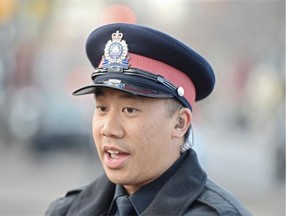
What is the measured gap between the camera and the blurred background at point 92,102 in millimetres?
13273

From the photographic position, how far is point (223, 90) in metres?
31.2

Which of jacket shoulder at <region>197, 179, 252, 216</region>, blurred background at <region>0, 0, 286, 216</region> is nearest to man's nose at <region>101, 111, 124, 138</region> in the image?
jacket shoulder at <region>197, 179, 252, 216</region>

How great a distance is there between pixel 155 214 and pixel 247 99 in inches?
1046

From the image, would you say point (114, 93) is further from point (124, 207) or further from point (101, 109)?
point (124, 207)

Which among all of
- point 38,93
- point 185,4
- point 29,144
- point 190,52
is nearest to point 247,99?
point 185,4

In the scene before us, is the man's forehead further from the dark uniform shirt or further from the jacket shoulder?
the jacket shoulder

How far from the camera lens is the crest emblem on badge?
108 inches

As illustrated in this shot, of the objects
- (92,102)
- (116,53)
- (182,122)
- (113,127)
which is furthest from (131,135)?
(92,102)

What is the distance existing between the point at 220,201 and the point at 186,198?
0.12 meters

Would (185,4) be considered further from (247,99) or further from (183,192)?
(183,192)

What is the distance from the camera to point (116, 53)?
9.09 ft

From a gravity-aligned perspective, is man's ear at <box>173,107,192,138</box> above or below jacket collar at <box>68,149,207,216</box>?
above

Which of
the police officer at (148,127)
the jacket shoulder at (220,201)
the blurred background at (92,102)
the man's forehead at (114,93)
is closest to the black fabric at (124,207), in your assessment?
the police officer at (148,127)

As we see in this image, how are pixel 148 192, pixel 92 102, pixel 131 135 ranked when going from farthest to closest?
pixel 92 102 < pixel 148 192 < pixel 131 135
